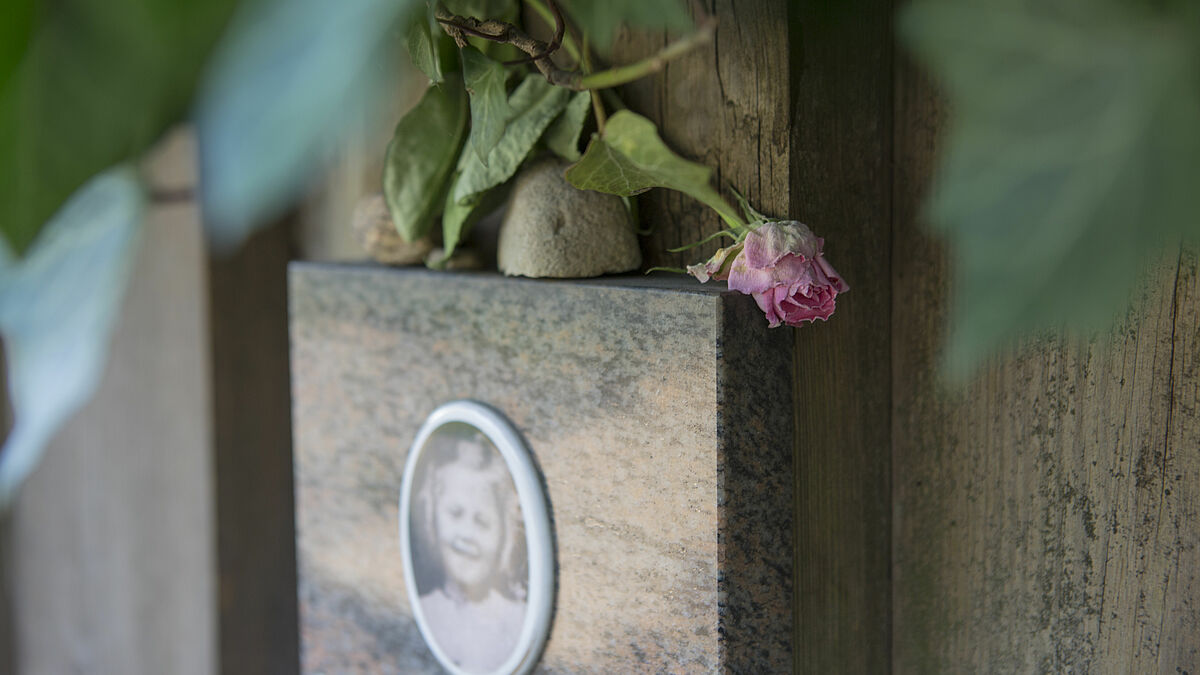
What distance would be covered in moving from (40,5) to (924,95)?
730 mm

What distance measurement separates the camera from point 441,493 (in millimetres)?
879

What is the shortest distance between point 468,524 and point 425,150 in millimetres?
322

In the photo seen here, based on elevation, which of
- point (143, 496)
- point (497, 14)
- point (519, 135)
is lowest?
point (143, 496)

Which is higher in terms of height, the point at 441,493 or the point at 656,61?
the point at 656,61

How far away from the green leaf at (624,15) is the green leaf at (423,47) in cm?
36

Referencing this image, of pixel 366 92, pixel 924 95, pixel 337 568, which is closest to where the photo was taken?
pixel 366 92

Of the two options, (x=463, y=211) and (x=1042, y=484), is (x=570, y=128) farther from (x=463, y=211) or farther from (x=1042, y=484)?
(x=1042, y=484)

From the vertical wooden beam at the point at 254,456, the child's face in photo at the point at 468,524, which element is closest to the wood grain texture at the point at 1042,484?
the child's face in photo at the point at 468,524

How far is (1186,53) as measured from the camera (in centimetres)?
11

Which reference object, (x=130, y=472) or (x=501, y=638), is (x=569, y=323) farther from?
(x=130, y=472)

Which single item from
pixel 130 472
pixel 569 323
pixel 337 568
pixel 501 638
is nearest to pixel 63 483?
pixel 130 472

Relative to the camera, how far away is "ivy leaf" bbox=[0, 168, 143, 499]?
186 mm

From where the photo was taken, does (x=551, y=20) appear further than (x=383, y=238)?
No

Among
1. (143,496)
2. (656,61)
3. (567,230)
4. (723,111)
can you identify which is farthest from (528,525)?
(143,496)
